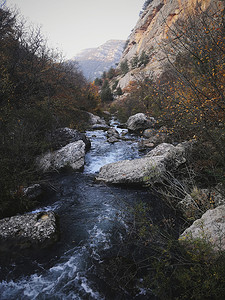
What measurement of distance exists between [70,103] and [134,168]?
11348 mm

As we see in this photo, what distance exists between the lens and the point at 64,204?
5.45m

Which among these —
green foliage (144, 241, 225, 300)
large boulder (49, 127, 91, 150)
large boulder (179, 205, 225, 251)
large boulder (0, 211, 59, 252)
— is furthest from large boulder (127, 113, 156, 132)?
green foliage (144, 241, 225, 300)

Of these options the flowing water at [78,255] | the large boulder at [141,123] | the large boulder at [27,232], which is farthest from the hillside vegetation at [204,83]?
the large boulder at [141,123]

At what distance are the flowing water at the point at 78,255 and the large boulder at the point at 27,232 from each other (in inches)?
8.6

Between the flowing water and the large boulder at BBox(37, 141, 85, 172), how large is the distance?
5.03 ft

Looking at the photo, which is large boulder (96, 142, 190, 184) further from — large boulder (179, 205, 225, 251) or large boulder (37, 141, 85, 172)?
large boulder (179, 205, 225, 251)

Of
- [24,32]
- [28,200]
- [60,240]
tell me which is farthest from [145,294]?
[24,32]

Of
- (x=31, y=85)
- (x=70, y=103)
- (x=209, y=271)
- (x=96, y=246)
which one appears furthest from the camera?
(x=70, y=103)

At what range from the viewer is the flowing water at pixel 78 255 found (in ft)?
9.62

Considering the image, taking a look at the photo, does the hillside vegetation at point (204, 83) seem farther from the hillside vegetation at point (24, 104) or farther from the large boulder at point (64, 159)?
the hillside vegetation at point (24, 104)

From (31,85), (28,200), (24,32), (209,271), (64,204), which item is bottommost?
(209,271)

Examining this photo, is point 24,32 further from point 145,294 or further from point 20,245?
point 145,294

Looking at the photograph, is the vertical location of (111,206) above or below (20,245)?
below

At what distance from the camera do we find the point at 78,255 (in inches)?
142
